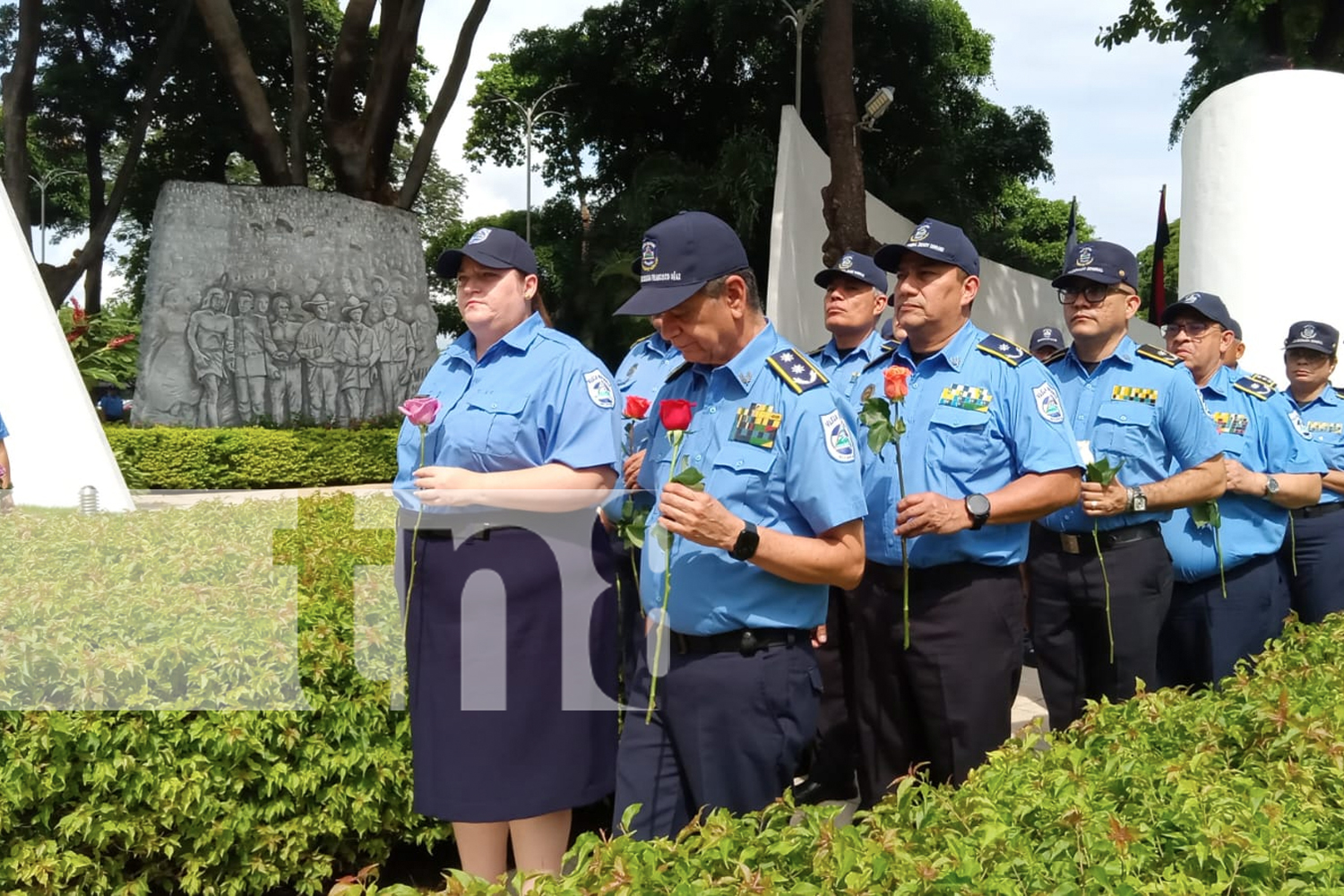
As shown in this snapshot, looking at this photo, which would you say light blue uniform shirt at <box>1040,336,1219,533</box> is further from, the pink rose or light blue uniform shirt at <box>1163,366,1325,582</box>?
the pink rose

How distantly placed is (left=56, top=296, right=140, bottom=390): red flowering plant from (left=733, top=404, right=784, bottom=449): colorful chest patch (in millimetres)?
17946

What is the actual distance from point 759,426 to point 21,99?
20412mm

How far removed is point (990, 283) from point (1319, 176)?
6647 millimetres

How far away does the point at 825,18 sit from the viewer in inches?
468

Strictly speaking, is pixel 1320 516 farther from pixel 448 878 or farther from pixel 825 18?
pixel 825 18

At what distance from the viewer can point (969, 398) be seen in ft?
10.4

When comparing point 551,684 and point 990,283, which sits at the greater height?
point 990,283

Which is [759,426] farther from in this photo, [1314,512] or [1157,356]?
[1314,512]

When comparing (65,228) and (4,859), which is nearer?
(4,859)

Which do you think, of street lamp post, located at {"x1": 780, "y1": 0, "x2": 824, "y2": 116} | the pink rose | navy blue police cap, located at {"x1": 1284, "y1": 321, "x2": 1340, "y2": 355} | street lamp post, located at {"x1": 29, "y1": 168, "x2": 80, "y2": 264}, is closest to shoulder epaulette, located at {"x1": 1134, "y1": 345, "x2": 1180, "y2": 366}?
navy blue police cap, located at {"x1": 1284, "y1": 321, "x2": 1340, "y2": 355}

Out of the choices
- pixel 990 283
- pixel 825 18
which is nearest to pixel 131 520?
pixel 825 18

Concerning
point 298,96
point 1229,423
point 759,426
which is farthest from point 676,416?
point 298,96

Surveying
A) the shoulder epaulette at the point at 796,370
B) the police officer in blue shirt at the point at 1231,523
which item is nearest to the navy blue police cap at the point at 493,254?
the shoulder epaulette at the point at 796,370

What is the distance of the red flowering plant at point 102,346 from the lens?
61.5ft
